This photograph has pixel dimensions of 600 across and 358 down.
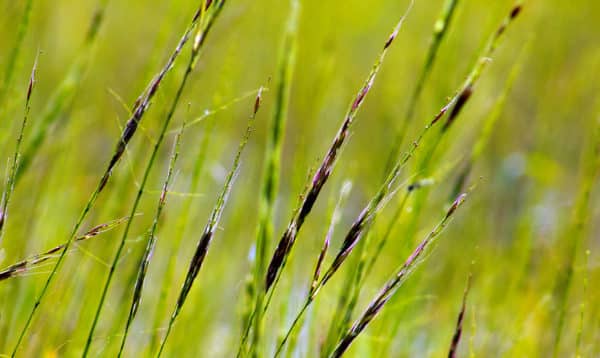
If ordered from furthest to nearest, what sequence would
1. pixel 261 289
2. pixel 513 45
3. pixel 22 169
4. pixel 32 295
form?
pixel 513 45 → pixel 32 295 → pixel 22 169 → pixel 261 289

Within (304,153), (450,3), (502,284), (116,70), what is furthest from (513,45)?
(450,3)

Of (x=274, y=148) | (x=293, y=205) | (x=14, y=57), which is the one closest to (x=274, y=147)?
(x=274, y=148)

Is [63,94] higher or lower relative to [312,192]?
higher

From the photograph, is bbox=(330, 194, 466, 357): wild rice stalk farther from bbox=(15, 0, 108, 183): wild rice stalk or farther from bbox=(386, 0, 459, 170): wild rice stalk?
bbox=(15, 0, 108, 183): wild rice stalk

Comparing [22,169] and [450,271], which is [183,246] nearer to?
[450,271]

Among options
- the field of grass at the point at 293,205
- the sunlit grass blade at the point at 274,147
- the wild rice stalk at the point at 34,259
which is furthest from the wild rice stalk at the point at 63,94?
the sunlit grass blade at the point at 274,147

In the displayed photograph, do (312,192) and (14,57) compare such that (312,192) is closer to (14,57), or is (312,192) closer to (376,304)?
(376,304)

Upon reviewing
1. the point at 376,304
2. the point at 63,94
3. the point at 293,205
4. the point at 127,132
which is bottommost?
the point at 376,304

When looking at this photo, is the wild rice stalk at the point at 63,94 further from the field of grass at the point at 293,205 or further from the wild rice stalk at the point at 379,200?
the wild rice stalk at the point at 379,200

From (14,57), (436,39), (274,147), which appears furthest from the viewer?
(14,57)
